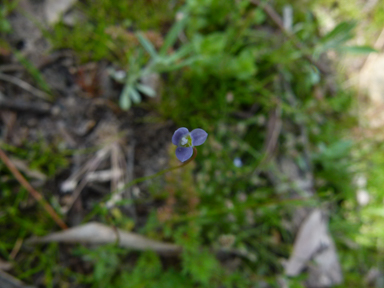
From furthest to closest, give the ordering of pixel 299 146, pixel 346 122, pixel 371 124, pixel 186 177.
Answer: pixel 371 124, pixel 346 122, pixel 299 146, pixel 186 177

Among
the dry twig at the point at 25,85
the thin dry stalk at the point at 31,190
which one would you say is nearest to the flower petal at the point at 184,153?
the thin dry stalk at the point at 31,190

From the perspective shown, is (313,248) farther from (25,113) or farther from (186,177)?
(25,113)

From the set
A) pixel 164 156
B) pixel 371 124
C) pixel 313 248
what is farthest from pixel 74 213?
pixel 371 124

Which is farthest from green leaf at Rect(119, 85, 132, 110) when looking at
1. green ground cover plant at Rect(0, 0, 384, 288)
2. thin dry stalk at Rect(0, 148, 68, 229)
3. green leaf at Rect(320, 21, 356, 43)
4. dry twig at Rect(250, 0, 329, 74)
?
green leaf at Rect(320, 21, 356, 43)

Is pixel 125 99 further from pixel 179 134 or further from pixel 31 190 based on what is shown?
pixel 179 134

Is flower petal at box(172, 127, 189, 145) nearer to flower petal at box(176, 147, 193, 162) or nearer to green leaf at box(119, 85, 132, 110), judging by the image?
flower petal at box(176, 147, 193, 162)

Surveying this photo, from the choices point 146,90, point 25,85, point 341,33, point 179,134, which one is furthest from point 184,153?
point 25,85
